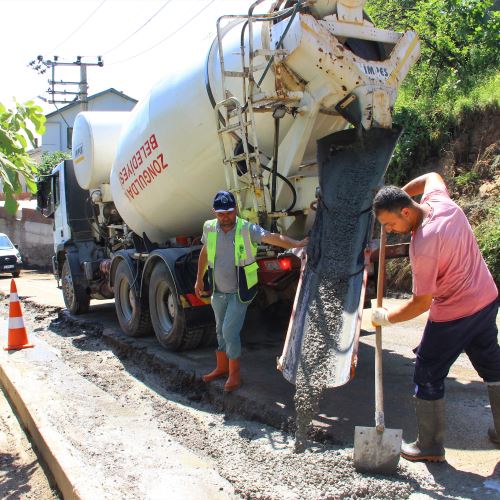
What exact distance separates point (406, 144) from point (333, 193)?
21.2 ft

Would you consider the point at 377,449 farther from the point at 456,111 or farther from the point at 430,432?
the point at 456,111

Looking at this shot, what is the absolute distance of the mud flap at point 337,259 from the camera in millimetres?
3875

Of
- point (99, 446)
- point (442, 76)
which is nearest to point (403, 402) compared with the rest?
point (99, 446)

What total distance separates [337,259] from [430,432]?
160 centimetres

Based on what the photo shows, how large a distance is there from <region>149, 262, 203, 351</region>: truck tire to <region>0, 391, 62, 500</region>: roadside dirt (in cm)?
191

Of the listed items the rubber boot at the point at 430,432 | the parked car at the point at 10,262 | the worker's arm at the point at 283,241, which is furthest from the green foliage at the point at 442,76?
the parked car at the point at 10,262

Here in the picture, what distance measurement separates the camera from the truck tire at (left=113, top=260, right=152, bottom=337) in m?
7.06

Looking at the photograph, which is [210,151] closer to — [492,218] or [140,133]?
[140,133]

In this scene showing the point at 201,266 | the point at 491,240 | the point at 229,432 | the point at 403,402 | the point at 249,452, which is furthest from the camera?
the point at 491,240

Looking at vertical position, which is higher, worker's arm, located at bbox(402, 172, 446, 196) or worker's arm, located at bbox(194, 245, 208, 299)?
worker's arm, located at bbox(402, 172, 446, 196)

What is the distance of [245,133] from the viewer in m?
5.08

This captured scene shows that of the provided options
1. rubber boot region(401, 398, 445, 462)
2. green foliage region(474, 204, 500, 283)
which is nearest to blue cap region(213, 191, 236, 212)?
rubber boot region(401, 398, 445, 462)

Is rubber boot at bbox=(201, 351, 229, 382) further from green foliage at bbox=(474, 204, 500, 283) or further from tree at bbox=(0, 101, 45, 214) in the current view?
green foliage at bbox=(474, 204, 500, 283)

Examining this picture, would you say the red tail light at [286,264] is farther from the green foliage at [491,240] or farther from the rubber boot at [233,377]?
the green foliage at [491,240]
